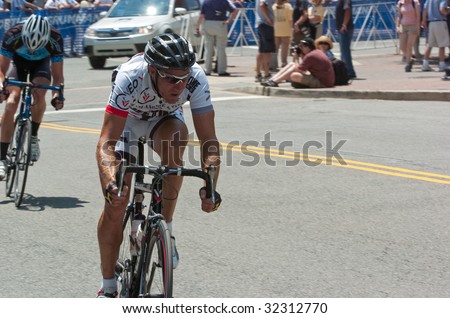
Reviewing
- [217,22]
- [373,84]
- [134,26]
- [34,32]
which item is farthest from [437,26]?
[34,32]

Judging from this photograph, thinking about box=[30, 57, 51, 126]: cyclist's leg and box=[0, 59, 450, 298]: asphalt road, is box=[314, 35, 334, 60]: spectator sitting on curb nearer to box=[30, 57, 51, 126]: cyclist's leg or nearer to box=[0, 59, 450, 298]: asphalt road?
box=[0, 59, 450, 298]: asphalt road

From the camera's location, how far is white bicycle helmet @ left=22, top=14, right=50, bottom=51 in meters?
9.24

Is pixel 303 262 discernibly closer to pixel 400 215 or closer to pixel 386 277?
pixel 386 277

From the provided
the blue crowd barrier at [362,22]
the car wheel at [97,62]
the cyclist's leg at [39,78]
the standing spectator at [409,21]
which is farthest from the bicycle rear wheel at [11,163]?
the blue crowd barrier at [362,22]

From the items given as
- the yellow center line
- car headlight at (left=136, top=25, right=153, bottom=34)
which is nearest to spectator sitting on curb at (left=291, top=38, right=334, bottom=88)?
car headlight at (left=136, top=25, right=153, bottom=34)

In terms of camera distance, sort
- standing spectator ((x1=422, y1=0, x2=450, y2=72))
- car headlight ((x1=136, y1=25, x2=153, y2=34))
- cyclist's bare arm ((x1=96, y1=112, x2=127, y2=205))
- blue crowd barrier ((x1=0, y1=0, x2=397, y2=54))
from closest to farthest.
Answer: cyclist's bare arm ((x1=96, y1=112, x2=127, y2=205)) → standing spectator ((x1=422, y1=0, x2=450, y2=72)) → car headlight ((x1=136, y1=25, x2=153, y2=34)) → blue crowd barrier ((x1=0, y1=0, x2=397, y2=54))

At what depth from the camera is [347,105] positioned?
17078 mm

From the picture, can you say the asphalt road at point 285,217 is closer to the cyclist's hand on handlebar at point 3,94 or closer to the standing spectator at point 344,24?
the cyclist's hand on handlebar at point 3,94

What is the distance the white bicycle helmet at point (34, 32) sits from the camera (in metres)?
9.24

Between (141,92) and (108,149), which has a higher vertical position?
(141,92)

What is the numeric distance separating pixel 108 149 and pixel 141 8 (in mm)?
Result: 19504

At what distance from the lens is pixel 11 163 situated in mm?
9852

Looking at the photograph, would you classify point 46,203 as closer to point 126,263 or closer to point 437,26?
point 126,263

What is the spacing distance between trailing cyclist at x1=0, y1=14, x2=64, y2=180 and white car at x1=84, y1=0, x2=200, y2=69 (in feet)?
44.6
